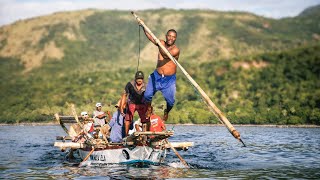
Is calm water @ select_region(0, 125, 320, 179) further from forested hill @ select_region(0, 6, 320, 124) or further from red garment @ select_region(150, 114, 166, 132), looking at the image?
forested hill @ select_region(0, 6, 320, 124)

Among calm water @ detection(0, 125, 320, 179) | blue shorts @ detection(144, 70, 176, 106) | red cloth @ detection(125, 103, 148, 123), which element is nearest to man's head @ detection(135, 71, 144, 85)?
blue shorts @ detection(144, 70, 176, 106)

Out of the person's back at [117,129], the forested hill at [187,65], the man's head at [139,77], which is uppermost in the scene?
the forested hill at [187,65]

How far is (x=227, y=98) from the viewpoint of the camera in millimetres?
83000

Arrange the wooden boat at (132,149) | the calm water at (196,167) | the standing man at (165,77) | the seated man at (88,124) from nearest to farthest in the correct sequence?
1. the standing man at (165,77)
2. the calm water at (196,167)
3. the wooden boat at (132,149)
4. the seated man at (88,124)

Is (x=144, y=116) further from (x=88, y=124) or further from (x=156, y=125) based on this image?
(x=88, y=124)

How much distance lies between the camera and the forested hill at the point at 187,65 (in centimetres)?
7906

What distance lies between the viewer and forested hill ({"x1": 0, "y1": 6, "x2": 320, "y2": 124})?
79062 millimetres

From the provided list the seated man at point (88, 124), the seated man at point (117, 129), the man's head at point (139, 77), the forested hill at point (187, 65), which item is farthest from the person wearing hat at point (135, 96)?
the seated man at point (88, 124)

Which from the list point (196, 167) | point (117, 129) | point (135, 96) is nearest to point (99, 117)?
point (117, 129)

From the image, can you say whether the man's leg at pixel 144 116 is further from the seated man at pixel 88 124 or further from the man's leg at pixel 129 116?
the seated man at pixel 88 124

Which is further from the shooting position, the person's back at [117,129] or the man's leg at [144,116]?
the person's back at [117,129]

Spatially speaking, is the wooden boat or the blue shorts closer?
the blue shorts

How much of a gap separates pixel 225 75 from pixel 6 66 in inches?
3383

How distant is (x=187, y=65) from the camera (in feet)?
334
